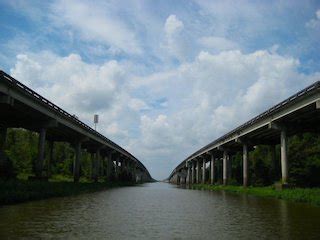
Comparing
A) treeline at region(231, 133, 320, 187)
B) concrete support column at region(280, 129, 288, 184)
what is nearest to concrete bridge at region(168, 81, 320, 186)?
concrete support column at region(280, 129, 288, 184)

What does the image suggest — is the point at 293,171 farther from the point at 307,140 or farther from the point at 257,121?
the point at 307,140

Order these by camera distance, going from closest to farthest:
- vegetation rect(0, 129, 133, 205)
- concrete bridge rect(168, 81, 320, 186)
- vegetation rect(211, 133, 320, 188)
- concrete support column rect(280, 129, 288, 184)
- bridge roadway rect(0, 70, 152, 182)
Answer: vegetation rect(0, 129, 133, 205), bridge roadway rect(0, 70, 152, 182), concrete bridge rect(168, 81, 320, 186), concrete support column rect(280, 129, 288, 184), vegetation rect(211, 133, 320, 188)

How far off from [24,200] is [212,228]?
1776 cm

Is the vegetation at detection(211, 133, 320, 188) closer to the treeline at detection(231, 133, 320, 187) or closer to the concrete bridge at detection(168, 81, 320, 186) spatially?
the treeline at detection(231, 133, 320, 187)

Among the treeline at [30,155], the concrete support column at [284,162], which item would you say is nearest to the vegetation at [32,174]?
the treeline at [30,155]

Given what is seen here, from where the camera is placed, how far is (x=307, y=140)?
80.7m

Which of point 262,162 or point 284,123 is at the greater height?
point 284,123

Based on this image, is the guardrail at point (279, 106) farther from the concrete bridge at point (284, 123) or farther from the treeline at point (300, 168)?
the treeline at point (300, 168)

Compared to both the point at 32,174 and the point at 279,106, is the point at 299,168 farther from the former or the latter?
the point at 32,174

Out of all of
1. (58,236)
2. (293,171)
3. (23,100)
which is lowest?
(58,236)

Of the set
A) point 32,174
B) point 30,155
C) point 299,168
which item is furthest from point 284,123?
point 30,155

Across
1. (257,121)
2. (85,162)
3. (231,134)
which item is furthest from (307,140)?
(85,162)

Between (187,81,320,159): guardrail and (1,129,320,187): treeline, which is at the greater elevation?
(187,81,320,159): guardrail

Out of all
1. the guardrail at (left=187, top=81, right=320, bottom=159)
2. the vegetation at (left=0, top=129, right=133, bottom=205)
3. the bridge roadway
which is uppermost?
the guardrail at (left=187, top=81, right=320, bottom=159)
